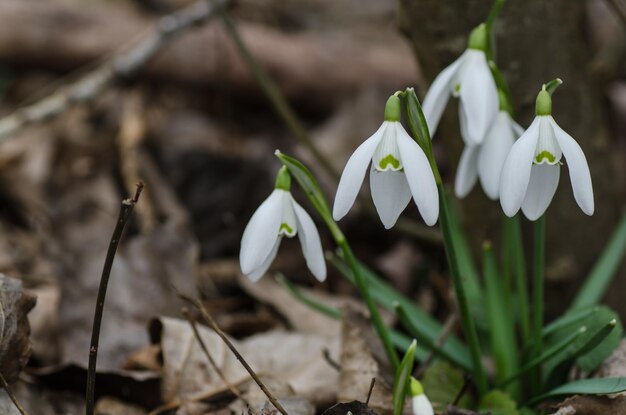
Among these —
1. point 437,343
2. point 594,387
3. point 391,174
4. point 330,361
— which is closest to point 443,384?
point 437,343

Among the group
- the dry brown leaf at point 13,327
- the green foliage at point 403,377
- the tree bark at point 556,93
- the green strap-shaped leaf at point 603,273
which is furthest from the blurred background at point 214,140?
the green foliage at point 403,377

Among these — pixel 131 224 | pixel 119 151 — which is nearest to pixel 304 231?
pixel 131 224

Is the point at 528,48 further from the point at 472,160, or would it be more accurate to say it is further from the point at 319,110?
the point at 319,110

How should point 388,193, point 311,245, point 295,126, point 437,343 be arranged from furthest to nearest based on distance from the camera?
point 295,126 < point 437,343 < point 311,245 < point 388,193

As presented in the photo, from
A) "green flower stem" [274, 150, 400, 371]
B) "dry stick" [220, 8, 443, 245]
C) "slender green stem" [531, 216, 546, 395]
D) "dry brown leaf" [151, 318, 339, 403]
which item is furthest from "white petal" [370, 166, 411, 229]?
"dry stick" [220, 8, 443, 245]

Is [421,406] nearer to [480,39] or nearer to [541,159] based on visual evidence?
[541,159]

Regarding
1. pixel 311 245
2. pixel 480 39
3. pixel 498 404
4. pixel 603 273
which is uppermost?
pixel 480 39

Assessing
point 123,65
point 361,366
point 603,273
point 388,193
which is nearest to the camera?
point 388,193
